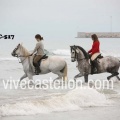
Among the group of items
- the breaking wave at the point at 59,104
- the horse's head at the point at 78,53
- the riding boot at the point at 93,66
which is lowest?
the breaking wave at the point at 59,104

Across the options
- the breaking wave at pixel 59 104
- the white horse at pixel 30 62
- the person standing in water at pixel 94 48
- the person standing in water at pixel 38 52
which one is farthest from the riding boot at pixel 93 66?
the breaking wave at pixel 59 104

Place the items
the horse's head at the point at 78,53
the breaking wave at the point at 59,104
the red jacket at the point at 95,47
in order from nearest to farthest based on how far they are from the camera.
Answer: the breaking wave at the point at 59,104 → the horse's head at the point at 78,53 → the red jacket at the point at 95,47

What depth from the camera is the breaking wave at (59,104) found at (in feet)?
30.0

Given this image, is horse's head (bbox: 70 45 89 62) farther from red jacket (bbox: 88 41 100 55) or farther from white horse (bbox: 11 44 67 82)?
white horse (bbox: 11 44 67 82)

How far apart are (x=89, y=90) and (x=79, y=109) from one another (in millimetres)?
1539

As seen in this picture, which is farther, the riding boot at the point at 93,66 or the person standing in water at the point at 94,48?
the riding boot at the point at 93,66

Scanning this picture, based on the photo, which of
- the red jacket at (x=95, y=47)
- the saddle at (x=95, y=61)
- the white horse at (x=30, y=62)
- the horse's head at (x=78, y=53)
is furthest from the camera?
the saddle at (x=95, y=61)

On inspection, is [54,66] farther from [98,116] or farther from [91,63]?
[98,116]

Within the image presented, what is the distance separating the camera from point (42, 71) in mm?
14367

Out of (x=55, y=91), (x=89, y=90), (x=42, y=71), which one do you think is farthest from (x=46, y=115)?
(x=42, y=71)

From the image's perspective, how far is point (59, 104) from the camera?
9969 millimetres

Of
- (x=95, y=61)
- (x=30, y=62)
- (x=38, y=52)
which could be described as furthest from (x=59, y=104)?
(x=95, y=61)

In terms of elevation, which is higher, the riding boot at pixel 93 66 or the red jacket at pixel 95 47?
the red jacket at pixel 95 47

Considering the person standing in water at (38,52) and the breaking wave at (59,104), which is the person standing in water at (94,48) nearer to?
the person standing in water at (38,52)
